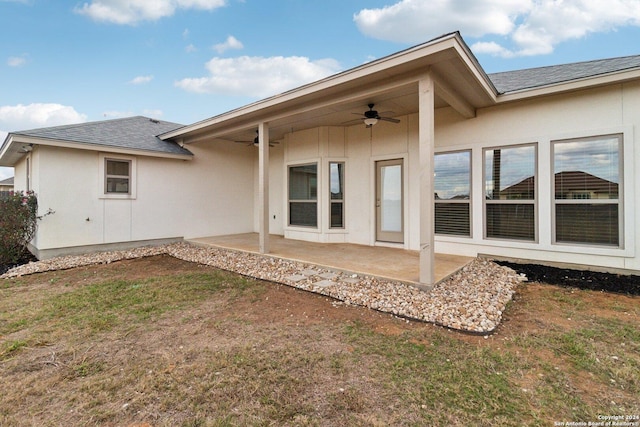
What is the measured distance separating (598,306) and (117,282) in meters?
7.12

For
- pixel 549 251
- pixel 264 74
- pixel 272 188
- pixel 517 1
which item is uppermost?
pixel 264 74

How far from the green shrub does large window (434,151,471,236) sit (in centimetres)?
912

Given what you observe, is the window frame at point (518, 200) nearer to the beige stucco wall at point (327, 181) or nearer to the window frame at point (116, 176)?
the beige stucco wall at point (327, 181)

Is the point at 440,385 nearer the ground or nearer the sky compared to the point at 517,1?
nearer the ground

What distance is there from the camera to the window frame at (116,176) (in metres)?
7.23

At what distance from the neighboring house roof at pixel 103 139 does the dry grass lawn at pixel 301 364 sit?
4.17m

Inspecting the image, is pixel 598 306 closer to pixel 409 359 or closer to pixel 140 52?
pixel 409 359

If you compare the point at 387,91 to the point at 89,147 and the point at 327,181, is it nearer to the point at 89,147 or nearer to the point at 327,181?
the point at 327,181

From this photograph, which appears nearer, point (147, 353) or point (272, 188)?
point (147, 353)

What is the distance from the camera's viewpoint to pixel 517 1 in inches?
279

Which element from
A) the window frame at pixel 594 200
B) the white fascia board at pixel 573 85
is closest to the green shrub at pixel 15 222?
the white fascia board at pixel 573 85

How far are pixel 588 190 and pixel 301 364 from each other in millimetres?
5547

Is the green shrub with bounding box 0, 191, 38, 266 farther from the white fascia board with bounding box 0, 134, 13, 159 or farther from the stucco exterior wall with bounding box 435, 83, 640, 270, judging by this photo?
the stucco exterior wall with bounding box 435, 83, 640, 270

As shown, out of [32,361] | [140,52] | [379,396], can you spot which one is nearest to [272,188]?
[140,52]
